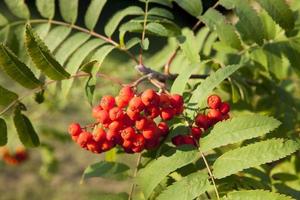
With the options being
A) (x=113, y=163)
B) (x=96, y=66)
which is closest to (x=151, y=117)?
(x=96, y=66)

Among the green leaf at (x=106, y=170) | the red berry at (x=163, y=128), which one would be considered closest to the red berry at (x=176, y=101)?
the red berry at (x=163, y=128)

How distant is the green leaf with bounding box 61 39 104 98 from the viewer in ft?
6.84

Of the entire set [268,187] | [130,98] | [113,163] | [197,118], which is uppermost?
[130,98]

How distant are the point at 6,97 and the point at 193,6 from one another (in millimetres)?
797

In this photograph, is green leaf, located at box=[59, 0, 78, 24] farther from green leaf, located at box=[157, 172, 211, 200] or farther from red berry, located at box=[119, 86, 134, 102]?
green leaf, located at box=[157, 172, 211, 200]

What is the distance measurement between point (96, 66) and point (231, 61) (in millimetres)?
751

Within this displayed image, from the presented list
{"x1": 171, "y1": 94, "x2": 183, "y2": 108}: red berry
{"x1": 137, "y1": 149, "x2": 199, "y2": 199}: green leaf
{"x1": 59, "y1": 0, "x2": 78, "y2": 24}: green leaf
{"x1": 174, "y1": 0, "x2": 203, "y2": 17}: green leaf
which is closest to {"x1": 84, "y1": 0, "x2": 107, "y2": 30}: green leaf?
{"x1": 59, "y1": 0, "x2": 78, "y2": 24}: green leaf

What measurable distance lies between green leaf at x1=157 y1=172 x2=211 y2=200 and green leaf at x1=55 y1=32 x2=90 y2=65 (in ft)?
2.64

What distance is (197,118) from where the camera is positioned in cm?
179

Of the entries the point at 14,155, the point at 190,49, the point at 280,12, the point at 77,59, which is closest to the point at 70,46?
the point at 77,59

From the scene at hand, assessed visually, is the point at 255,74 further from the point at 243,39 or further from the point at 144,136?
the point at 144,136

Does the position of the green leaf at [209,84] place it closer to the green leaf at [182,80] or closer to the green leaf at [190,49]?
the green leaf at [182,80]

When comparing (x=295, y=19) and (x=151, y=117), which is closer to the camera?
(x=151, y=117)

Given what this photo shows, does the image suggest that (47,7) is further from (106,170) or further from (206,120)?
(206,120)
